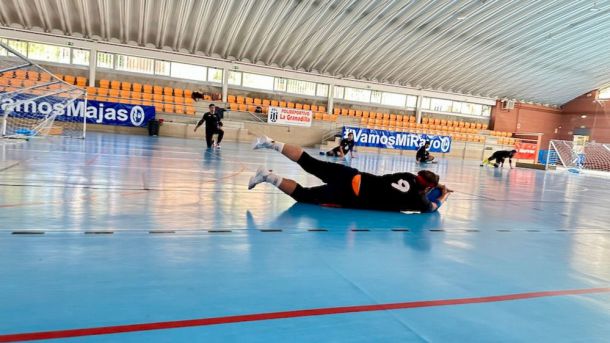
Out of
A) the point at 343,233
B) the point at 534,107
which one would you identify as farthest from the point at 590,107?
the point at 343,233

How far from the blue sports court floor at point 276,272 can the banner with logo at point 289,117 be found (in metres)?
23.9

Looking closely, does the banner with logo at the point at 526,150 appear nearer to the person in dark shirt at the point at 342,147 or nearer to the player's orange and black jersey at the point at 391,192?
the person in dark shirt at the point at 342,147

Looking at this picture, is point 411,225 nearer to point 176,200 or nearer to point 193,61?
point 176,200

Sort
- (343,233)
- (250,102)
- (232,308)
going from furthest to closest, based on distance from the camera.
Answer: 1. (250,102)
2. (343,233)
3. (232,308)

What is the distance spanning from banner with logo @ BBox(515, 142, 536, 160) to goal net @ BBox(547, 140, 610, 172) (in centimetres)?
141

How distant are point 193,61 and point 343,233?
28745 millimetres

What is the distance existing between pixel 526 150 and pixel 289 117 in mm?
19295

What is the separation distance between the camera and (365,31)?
28.2 meters

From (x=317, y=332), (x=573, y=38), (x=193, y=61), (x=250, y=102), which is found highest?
(x=573, y=38)

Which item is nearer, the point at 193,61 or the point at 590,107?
the point at 193,61

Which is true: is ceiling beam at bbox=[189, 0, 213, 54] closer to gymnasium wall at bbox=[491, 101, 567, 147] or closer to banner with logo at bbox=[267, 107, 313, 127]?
banner with logo at bbox=[267, 107, 313, 127]

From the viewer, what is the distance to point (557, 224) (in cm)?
577


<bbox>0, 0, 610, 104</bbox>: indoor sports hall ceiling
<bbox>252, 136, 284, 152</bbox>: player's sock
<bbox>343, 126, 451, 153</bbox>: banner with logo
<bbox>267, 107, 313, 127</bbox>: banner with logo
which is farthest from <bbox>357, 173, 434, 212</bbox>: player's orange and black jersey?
<bbox>343, 126, 451, 153</bbox>: banner with logo

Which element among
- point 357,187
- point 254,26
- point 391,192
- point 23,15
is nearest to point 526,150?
point 254,26
